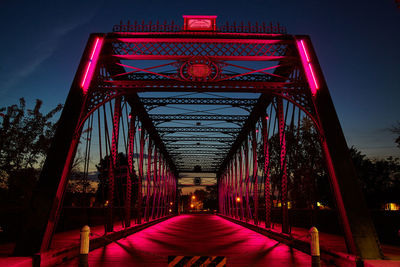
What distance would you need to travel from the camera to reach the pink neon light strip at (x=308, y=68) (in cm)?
915

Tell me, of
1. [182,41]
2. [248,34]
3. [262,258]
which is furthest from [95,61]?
[262,258]

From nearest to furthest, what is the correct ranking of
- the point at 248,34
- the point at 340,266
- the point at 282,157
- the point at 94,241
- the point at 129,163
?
the point at 340,266 → the point at 94,241 → the point at 248,34 → the point at 282,157 → the point at 129,163

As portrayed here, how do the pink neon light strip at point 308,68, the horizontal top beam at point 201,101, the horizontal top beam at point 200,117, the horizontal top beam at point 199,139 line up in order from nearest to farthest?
the pink neon light strip at point 308,68 < the horizontal top beam at point 201,101 < the horizontal top beam at point 200,117 < the horizontal top beam at point 199,139

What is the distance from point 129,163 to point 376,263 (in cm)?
1202

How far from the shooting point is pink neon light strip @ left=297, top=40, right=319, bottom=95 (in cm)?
915

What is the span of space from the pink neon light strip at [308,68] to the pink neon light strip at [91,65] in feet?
20.0

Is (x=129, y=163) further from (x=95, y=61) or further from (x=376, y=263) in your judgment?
(x=376, y=263)

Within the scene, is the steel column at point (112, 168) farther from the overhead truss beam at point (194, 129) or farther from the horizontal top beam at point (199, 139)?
the horizontal top beam at point (199, 139)

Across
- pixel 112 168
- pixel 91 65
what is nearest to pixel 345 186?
pixel 91 65

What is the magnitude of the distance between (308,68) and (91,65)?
20.8 ft

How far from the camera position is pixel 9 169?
2008cm

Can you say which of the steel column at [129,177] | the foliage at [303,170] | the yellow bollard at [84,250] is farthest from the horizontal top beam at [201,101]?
the yellow bollard at [84,250]

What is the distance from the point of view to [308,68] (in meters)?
9.59

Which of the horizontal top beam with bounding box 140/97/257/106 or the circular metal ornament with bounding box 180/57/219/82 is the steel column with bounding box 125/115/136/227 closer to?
the horizontal top beam with bounding box 140/97/257/106
